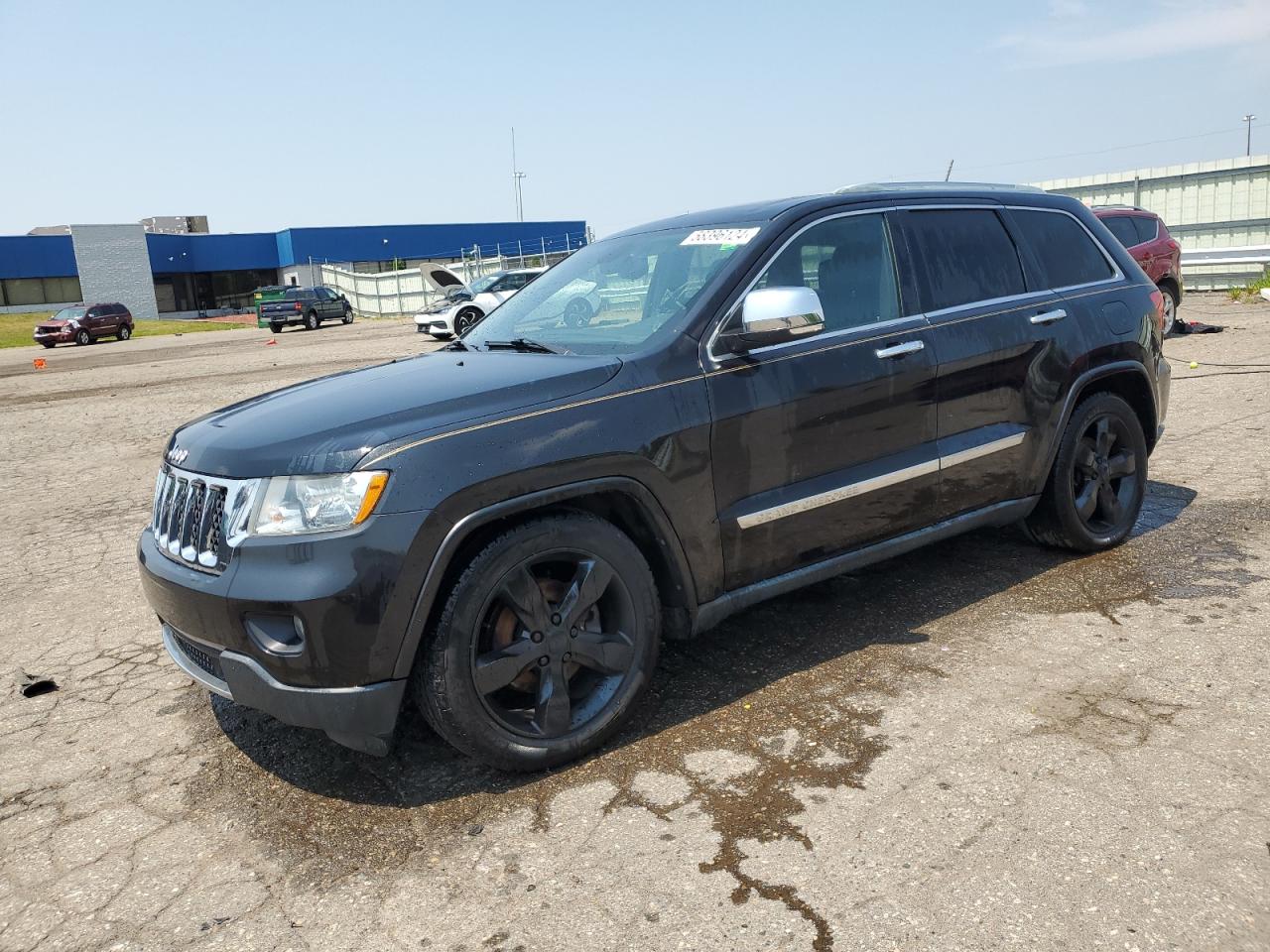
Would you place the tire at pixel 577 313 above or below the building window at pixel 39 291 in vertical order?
below

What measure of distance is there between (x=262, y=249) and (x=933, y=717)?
69906 mm

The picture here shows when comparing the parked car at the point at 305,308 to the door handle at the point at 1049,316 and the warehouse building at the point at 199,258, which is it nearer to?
the warehouse building at the point at 199,258

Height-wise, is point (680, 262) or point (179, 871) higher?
point (680, 262)

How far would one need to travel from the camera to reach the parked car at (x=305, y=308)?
38.3 metres

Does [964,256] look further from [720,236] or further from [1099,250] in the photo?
[720,236]

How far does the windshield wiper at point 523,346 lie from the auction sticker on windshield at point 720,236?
30.1 inches

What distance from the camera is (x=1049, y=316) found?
15.5ft

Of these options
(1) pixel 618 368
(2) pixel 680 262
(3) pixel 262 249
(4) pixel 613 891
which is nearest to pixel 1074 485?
(2) pixel 680 262

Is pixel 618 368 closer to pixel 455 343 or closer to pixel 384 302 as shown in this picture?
pixel 455 343

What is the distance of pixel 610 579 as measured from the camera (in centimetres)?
335

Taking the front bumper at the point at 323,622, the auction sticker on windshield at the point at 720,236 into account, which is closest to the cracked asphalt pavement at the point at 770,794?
the front bumper at the point at 323,622

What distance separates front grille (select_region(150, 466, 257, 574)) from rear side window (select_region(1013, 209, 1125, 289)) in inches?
148

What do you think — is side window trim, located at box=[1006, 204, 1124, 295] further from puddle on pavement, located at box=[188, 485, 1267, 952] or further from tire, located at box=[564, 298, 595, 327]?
tire, located at box=[564, 298, 595, 327]

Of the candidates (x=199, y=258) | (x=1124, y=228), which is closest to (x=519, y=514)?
(x=1124, y=228)
